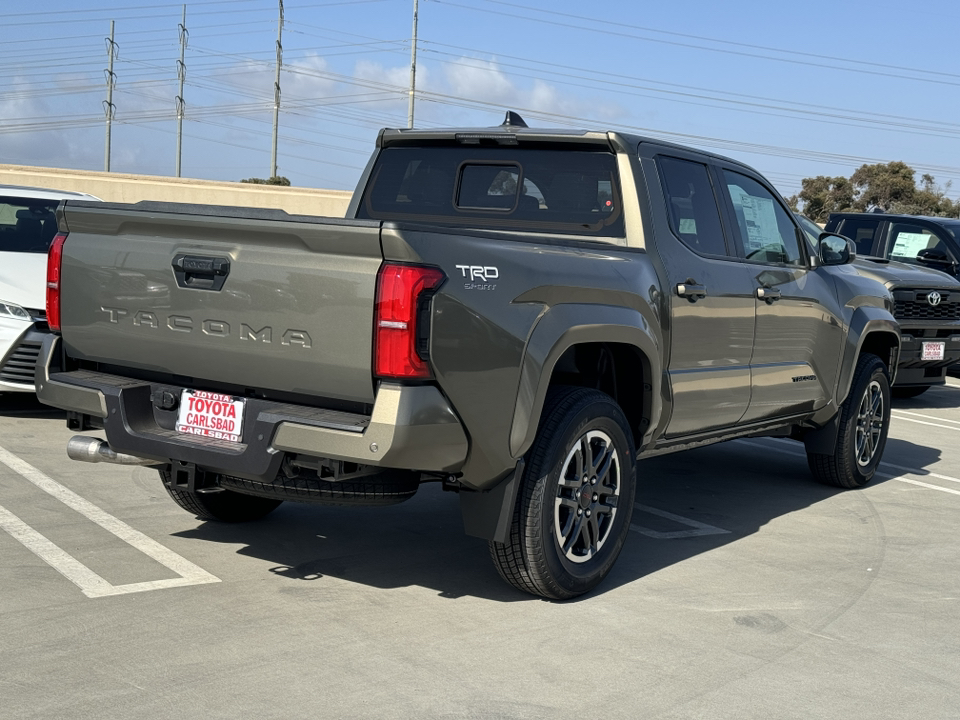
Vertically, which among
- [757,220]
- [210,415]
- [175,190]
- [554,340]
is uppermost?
[175,190]

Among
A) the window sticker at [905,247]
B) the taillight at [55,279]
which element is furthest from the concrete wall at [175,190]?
the taillight at [55,279]

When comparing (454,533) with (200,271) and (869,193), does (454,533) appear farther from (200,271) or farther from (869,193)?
(869,193)

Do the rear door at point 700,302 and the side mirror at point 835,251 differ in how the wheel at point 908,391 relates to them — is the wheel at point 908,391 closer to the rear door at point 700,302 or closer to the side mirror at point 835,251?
the side mirror at point 835,251

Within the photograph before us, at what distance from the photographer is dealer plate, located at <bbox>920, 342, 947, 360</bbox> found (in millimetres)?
→ 11531

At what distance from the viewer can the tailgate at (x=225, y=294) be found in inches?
157

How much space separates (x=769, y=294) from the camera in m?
6.21

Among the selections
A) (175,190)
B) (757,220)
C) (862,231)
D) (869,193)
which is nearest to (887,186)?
(869,193)

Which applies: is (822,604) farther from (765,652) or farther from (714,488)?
(714,488)

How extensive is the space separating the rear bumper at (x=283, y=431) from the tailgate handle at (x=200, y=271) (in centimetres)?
44

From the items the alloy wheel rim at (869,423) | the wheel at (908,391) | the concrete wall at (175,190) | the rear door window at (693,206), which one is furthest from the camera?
the concrete wall at (175,190)

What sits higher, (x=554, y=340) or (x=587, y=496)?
(x=554, y=340)

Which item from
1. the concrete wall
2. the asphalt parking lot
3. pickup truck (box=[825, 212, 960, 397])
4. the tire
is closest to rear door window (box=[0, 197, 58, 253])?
the asphalt parking lot

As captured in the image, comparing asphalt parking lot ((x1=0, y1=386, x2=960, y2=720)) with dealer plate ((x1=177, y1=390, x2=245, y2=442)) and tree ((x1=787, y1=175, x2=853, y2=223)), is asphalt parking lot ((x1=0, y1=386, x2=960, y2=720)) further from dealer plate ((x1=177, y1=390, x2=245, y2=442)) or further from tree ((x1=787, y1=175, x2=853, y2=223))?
tree ((x1=787, y1=175, x2=853, y2=223))

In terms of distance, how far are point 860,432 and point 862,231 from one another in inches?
281
